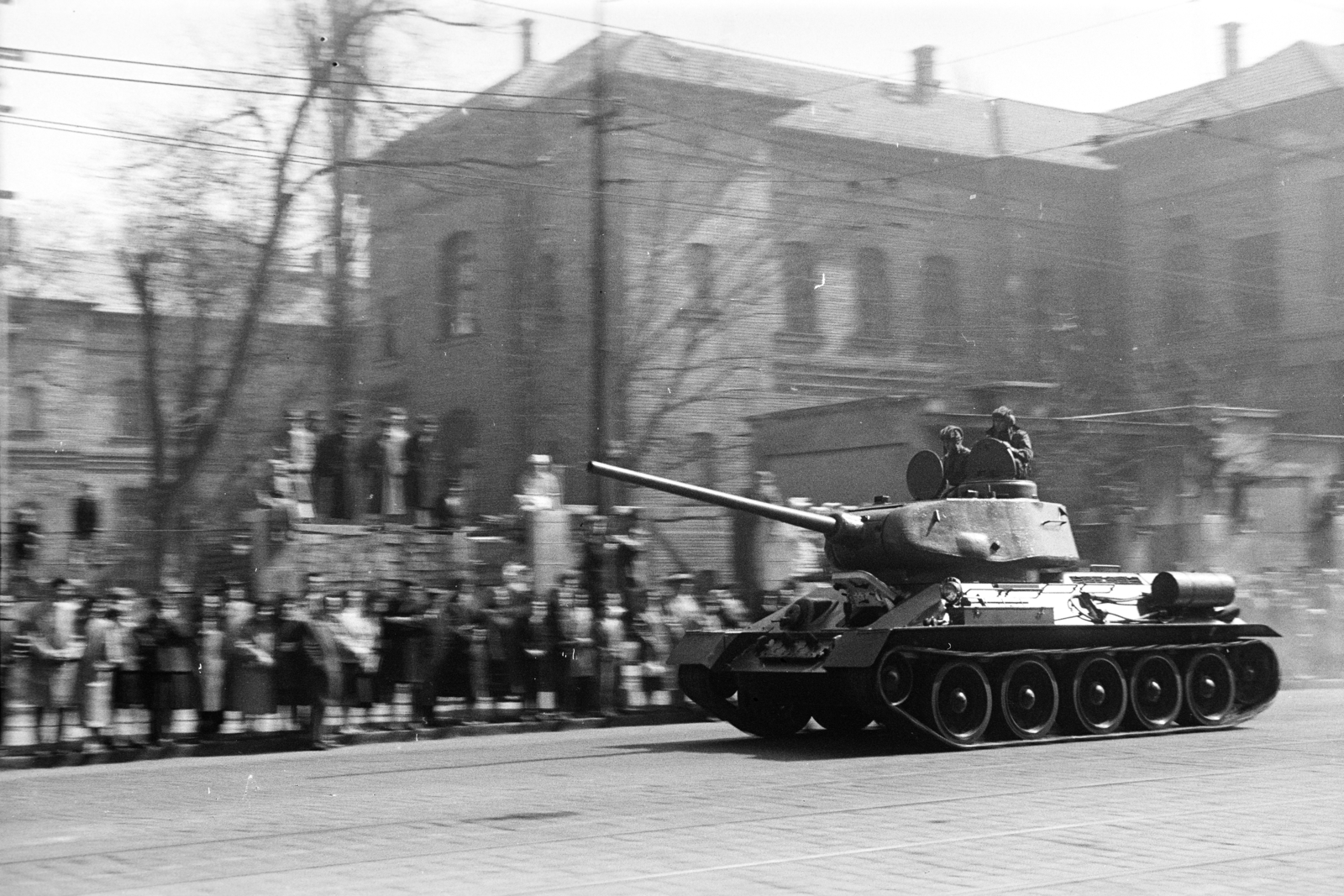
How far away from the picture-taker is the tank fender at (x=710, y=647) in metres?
15.2

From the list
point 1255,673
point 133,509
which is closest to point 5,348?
point 133,509

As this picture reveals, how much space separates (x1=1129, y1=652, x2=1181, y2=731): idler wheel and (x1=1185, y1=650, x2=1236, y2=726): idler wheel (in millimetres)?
308

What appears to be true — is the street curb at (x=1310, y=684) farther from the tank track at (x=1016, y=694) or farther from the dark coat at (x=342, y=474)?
the dark coat at (x=342, y=474)

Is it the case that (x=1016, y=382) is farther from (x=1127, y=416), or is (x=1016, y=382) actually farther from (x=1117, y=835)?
(x=1117, y=835)

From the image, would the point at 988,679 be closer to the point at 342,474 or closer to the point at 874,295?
the point at 342,474

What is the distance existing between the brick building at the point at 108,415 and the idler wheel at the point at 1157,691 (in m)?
9.22

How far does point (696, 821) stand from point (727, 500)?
5.76 metres

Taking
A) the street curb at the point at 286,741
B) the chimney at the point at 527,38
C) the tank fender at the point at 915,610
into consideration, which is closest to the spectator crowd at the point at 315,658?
the street curb at the point at 286,741

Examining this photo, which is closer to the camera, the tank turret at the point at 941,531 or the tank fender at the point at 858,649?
the tank fender at the point at 858,649

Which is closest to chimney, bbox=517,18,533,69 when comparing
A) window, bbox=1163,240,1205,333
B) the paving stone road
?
the paving stone road

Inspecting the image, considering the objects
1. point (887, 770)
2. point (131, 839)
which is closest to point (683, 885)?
point (131, 839)

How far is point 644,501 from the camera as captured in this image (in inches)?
894

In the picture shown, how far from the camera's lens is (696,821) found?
9.29 meters

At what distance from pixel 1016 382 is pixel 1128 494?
8.89ft
